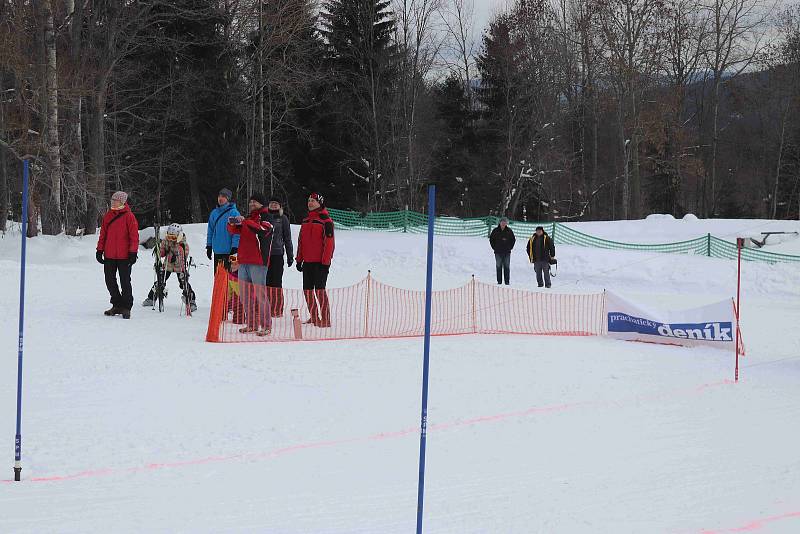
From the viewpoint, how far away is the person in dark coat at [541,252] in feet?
63.1

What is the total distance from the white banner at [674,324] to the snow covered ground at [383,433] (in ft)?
1.44

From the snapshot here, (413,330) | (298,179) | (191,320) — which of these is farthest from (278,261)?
(298,179)

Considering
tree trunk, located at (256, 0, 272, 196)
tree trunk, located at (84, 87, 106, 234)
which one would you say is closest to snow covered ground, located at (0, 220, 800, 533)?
tree trunk, located at (84, 87, 106, 234)

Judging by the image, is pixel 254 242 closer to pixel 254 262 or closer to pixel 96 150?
pixel 254 262

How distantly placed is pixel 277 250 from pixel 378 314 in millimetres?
2626

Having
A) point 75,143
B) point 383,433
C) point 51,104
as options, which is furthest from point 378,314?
point 75,143

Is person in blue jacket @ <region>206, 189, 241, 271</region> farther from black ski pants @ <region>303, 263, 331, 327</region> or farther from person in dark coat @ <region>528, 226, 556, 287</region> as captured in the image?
person in dark coat @ <region>528, 226, 556, 287</region>

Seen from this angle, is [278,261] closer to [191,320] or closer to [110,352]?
[191,320]

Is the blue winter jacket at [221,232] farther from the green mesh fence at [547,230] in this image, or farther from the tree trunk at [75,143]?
the green mesh fence at [547,230]

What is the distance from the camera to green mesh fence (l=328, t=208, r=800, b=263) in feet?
84.0

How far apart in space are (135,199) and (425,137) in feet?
64.4

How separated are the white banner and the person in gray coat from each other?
16.8ft

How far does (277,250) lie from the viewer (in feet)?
39.1

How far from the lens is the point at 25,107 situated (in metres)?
22.4
